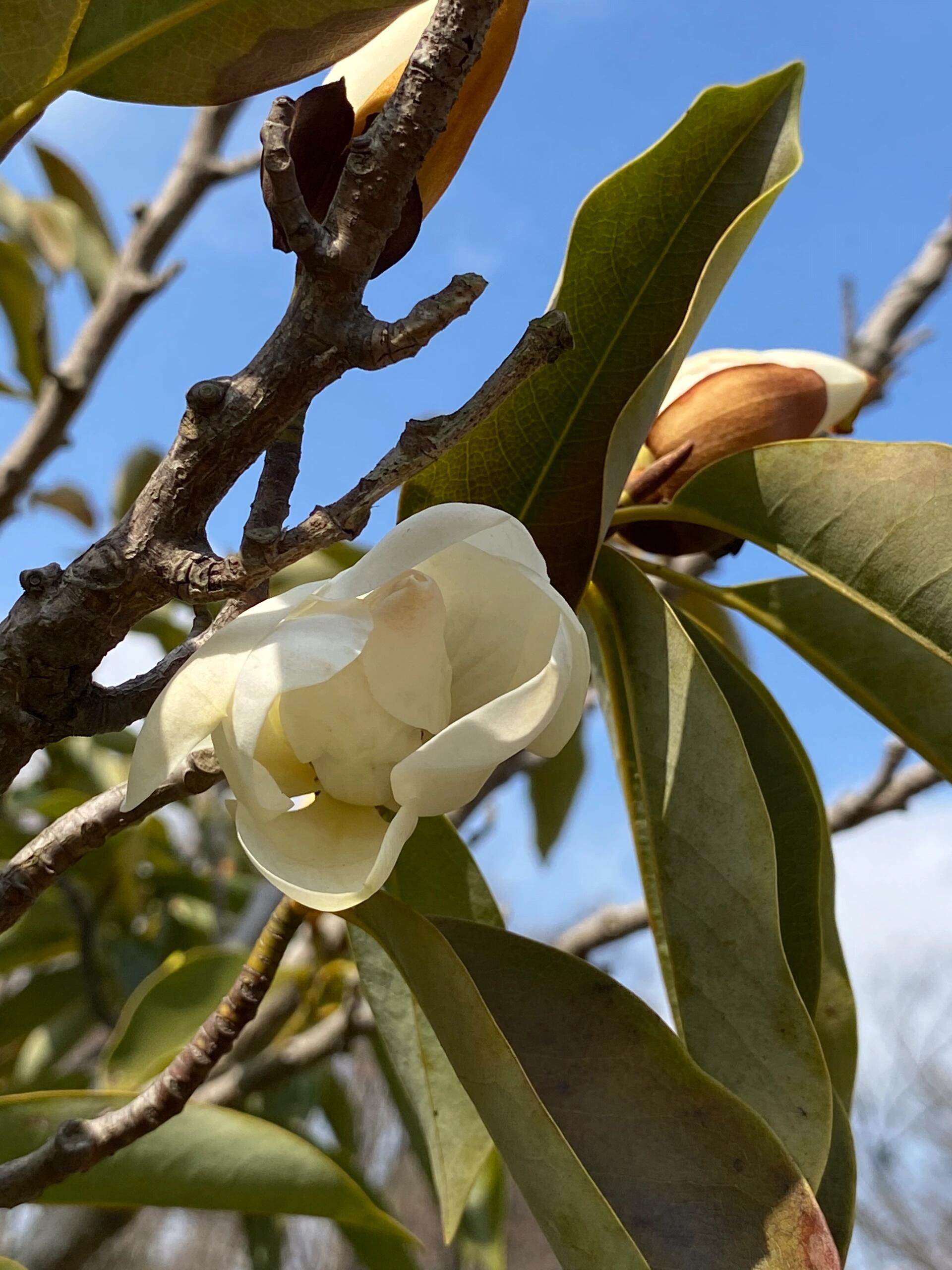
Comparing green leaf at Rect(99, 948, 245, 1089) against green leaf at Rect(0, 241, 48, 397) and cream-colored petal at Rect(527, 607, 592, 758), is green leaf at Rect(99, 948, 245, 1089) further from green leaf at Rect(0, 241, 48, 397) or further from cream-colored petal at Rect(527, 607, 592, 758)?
green leaf at Rect(0, 241, 48, 397)

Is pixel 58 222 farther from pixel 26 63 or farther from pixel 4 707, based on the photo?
pixel 4 707

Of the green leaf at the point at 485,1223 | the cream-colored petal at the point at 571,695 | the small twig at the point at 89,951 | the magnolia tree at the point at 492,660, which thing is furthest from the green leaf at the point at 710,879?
the small twig at the point at 89,951

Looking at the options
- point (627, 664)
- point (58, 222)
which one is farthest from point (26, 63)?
point (58, 222)

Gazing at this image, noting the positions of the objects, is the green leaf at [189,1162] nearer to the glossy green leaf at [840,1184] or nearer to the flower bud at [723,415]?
the glossy green leaf at [840,1184]

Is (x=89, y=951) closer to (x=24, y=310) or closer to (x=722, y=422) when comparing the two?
(x=24, y=310)

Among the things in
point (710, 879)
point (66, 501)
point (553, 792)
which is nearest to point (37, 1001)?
point (553, 792)

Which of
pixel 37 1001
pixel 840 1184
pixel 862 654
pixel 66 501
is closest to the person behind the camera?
pixel 840 1184
